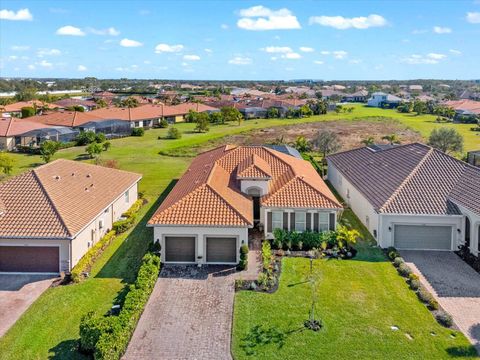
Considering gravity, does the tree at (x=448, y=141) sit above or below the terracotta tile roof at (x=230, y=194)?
above

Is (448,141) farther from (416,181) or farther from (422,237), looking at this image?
(422,237)

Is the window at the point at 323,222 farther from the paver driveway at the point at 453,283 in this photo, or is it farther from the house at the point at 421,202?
the paver driveway at the point at 453,283

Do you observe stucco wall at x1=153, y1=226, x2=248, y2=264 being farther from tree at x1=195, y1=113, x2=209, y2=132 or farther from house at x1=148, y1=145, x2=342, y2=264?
tree at x1=195, y1=113, x2=209, y2=132

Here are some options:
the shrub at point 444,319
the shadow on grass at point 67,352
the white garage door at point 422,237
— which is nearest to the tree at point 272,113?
the white garage door at point 422,237

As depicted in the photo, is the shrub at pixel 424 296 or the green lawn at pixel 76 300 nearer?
the green lawn at pixel 76 300

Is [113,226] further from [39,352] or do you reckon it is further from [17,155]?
[17,155]

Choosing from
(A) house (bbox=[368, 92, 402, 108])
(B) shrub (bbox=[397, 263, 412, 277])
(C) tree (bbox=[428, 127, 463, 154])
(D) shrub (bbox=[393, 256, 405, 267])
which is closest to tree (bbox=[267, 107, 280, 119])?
(A) house (bbox=[368, 92, 402, 108])
